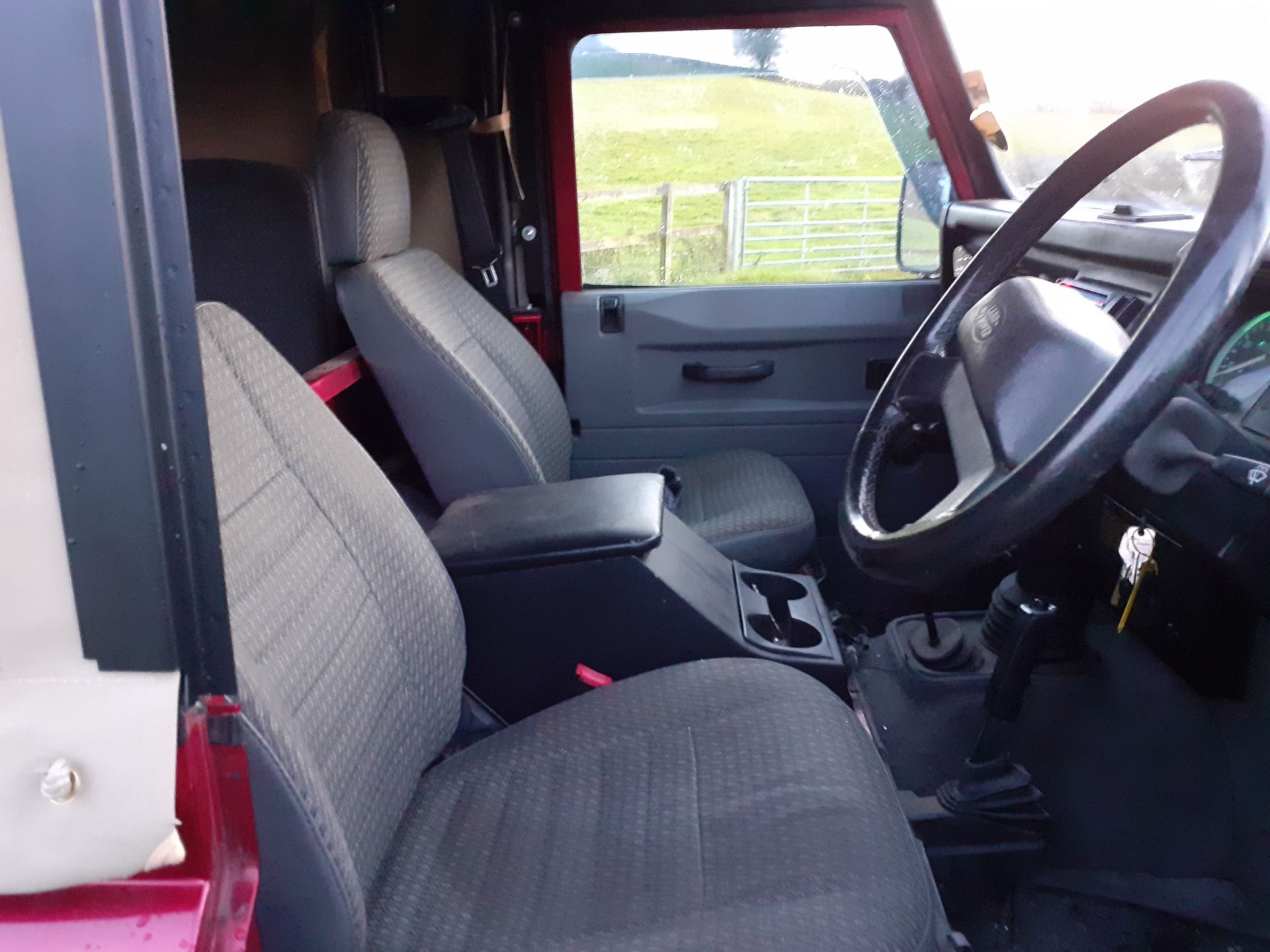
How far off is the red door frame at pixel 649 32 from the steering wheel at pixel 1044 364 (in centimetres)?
106

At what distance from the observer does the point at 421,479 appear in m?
2.09

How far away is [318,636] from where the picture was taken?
92cm

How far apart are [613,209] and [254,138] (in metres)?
0.78

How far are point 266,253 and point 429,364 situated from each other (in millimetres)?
316

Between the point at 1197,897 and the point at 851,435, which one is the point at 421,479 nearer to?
the point at 851,435

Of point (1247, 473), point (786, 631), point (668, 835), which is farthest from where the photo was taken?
point (786, 631)

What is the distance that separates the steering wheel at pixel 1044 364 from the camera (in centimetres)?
75

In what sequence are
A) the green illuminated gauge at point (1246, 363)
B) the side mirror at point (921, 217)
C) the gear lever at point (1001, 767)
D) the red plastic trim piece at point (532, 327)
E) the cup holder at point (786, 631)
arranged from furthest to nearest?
the red plastic trim piece at point (532, 327) → the side mirror at point (921, 217) → the cup holder at point (786, 631) → the gear lever at point (1001, 767) → the green illuminated gauge at point (1246, 363)

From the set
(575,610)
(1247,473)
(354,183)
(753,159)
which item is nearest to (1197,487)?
(1247,473)

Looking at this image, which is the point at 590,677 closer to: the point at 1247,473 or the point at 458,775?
the point at 458,775

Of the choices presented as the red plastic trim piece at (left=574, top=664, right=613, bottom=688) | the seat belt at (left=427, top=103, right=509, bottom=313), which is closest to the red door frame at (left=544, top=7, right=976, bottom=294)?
the seat belt at (left=427, top=103, right=509, bottom=313)

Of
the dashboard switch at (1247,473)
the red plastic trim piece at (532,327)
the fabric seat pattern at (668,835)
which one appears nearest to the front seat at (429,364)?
the red plastic trim piece at (532,327)

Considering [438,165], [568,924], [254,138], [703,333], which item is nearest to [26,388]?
[568,924]

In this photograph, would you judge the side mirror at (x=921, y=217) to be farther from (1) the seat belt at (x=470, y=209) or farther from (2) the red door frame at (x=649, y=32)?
(1) the seat belt at (x=470, y=209)
